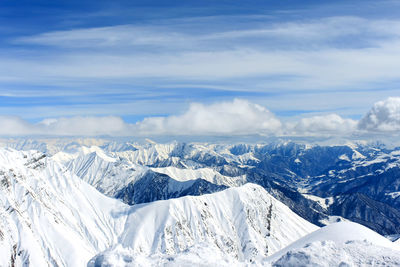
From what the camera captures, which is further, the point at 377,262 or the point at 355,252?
the point at 355,252

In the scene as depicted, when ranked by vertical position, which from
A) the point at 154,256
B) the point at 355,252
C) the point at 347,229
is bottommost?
the point at 347,229

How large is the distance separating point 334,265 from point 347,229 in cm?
8722

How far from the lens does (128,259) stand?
197ft

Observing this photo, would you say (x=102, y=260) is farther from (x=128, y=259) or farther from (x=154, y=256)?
(x=154, y=256)

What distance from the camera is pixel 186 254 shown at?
200ft

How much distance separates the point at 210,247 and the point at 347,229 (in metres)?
89.3

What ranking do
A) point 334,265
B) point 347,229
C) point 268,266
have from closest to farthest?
point 334,265, point 268,266, point 347,229

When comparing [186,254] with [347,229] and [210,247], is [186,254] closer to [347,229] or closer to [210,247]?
[210,247]

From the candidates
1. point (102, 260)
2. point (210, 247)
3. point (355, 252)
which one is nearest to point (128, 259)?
point (102, 260)

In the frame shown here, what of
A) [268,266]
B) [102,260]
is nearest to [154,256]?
[102,260]

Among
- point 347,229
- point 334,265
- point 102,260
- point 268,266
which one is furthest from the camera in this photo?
point 347,229

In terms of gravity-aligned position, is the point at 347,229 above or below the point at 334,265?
below

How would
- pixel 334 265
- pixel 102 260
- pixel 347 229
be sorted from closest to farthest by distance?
pixel 334 265, pixel 102 260, pixel 347 229

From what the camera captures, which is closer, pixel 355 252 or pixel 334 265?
pixel 334 265
